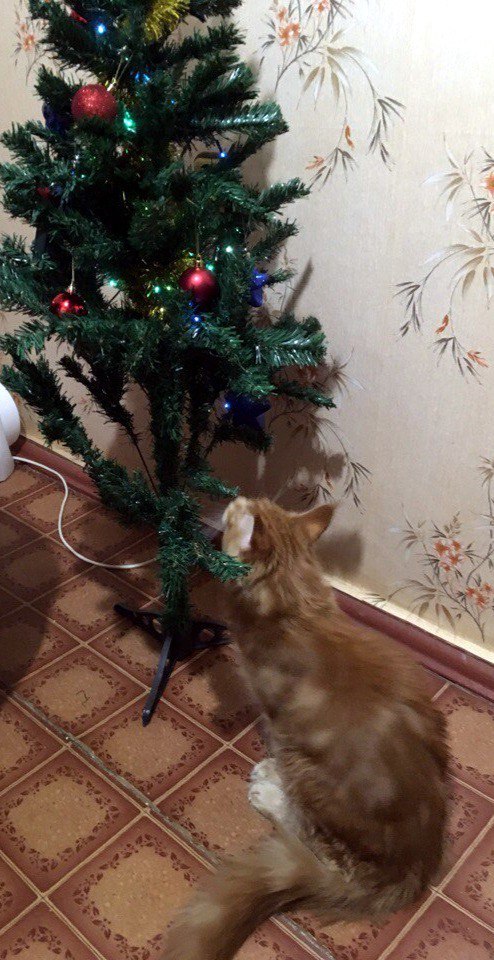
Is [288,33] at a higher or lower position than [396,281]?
higher

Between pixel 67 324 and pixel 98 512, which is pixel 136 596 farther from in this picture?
pixel 67 324

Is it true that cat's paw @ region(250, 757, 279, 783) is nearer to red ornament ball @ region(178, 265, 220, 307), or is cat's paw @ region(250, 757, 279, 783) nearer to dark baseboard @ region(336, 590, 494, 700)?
dark baseboard @ region(336, 590, 494, 700)

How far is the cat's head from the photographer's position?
3.55 feet

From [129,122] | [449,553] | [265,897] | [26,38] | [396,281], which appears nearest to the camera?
[265,897]

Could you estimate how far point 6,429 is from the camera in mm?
1180

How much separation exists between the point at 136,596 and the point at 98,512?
350 mm

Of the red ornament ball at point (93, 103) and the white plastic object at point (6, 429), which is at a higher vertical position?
the red ornament ball at point (93, 103)

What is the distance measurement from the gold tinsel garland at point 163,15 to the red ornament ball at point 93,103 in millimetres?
114

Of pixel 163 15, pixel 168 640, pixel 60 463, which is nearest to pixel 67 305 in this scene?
pixel 163 15

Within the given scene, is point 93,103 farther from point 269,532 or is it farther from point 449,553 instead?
point 449,553

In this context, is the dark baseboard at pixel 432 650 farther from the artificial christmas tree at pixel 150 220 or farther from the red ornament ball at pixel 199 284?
the red ornament ball at pixel 199 284

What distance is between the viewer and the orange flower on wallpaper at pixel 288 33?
1.17 meters

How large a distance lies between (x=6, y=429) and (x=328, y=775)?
0.71m

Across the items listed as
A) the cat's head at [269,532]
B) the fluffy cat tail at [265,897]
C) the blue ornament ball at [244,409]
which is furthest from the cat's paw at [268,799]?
the blue ornament ball at [244,409]
